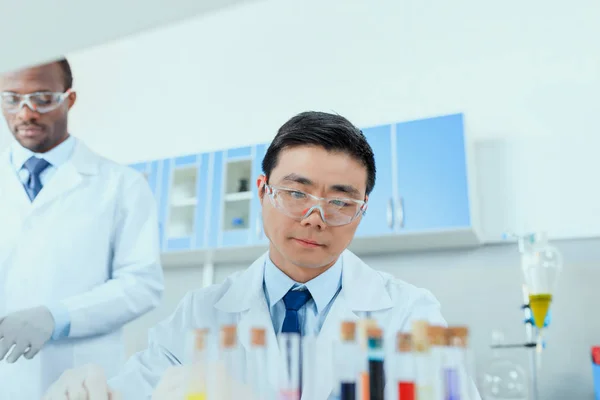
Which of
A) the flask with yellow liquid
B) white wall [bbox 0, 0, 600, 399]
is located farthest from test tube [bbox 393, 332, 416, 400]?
the flask with yellow liquid

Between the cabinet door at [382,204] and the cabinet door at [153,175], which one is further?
the cabinet door at [382,204]

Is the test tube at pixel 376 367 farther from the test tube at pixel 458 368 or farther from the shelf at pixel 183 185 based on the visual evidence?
the shelf at pixel 183 185

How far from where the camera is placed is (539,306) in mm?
1584

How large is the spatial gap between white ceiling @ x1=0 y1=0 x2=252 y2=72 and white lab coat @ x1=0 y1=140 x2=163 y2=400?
1.30ft

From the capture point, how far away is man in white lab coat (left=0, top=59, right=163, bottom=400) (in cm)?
100

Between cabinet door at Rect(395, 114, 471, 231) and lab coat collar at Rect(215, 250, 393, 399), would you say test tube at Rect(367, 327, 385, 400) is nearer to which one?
lab coat collar at Rect(215, 250, 393, 399)

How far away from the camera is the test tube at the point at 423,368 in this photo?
729 millimetres

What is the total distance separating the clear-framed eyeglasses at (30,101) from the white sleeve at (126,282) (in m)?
0.22

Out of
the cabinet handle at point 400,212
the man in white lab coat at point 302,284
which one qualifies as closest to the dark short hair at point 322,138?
the man in white lab coat at point 302,284

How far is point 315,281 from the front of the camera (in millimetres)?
898

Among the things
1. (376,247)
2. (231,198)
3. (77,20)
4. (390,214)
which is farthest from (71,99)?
(390,214)

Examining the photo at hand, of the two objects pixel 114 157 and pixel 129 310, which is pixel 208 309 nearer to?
pixel 129 310

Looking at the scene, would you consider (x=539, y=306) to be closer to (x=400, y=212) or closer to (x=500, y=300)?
(x=500, y=300)

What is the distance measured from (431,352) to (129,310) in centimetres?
57
